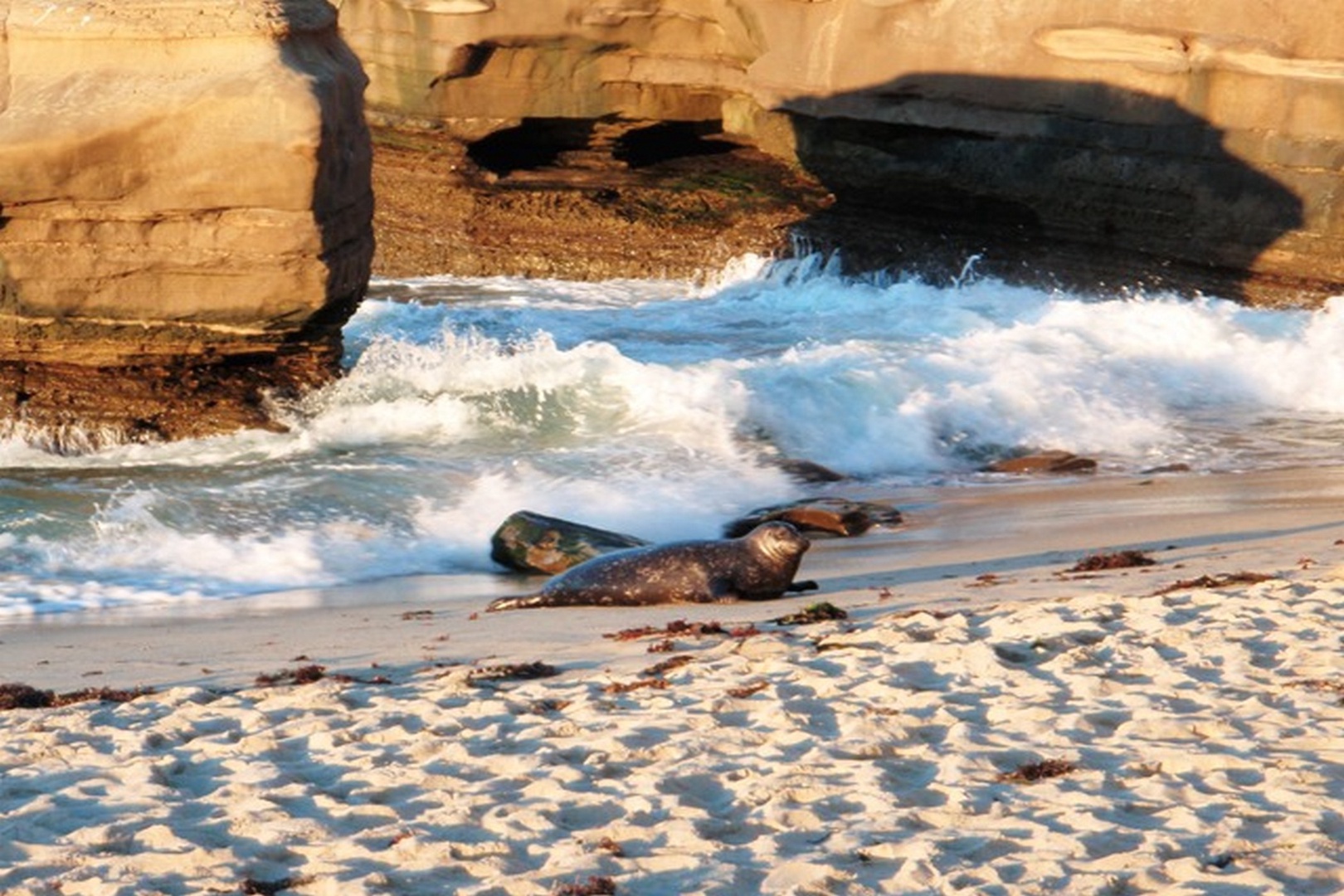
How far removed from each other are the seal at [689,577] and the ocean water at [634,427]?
161cm

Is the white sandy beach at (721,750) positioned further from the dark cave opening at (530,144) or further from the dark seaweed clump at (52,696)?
the dark cave opening at (530,144)

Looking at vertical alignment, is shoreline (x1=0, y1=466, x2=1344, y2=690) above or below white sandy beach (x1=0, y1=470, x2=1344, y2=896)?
below

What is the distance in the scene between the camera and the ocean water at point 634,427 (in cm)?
1036

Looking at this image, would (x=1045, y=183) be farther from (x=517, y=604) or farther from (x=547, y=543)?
(x=517, y=604)

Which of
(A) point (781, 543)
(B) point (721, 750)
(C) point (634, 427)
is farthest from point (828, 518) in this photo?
(B) point (721, 750)

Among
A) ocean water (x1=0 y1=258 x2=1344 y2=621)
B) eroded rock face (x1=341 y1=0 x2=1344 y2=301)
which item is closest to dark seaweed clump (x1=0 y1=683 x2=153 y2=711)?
ocean water (x1=0 y1=258 x2=1344 y2=621)

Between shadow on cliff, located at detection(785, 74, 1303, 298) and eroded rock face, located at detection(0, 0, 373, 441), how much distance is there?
7.28m

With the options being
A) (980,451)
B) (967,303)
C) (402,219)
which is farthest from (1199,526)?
(402,219)

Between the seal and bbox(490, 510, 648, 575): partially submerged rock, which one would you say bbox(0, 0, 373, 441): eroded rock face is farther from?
the seal

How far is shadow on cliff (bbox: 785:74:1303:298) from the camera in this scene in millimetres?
17188

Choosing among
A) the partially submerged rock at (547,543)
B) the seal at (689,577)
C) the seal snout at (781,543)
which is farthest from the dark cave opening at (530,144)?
the seal snout at (781,543)

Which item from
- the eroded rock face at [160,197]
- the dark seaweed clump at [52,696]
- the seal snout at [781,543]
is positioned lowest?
the dark seaweed clump at [52,696]

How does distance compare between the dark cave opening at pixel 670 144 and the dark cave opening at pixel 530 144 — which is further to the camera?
the dark cave opening at pixel 670 144

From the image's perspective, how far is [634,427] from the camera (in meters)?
13.1
